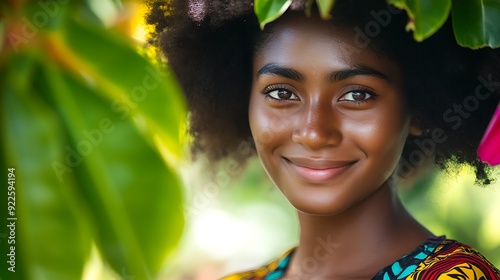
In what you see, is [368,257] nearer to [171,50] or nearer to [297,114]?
[297,114]

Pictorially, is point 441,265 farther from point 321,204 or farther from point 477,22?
point 477,22

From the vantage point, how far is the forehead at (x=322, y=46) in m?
1.44

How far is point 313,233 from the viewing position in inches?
63.7

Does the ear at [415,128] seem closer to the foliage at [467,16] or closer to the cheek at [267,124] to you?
the cheek at [267,124]

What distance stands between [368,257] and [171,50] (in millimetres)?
573

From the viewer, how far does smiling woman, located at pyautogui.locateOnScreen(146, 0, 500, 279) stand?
143 cm

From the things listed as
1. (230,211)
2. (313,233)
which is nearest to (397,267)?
(313,233)

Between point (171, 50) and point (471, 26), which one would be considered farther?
point (171, 50)

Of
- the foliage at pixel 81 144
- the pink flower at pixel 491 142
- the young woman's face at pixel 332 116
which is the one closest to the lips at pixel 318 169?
the young woman's face at pixel 332 116

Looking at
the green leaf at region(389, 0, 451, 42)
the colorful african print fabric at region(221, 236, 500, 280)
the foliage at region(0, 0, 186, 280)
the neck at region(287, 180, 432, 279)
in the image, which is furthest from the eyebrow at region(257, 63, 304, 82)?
the foliage at region(0, 0, 186, 280)

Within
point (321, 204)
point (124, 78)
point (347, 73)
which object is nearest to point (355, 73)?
point (347, 73)

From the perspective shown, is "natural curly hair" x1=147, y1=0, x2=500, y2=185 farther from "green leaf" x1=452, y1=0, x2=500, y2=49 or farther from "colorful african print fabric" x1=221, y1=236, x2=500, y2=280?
"green leaf" x1=452, y1=0, x2=500, y2=49

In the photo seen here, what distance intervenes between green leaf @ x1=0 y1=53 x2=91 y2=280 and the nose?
1.89ft

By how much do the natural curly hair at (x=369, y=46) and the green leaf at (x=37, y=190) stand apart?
69 centimetres
